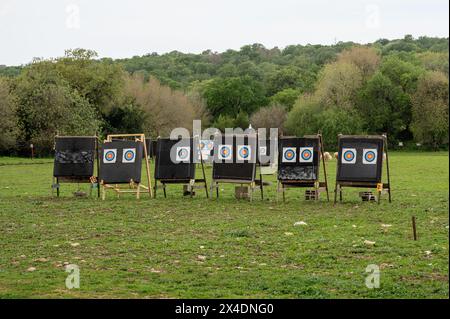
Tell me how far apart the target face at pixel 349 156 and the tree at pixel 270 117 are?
7518cm

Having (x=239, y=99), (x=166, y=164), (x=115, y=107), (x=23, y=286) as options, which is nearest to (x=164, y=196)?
(x=166, y=164)

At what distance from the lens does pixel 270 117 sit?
317ft

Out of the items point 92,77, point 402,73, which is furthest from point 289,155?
point 402,73

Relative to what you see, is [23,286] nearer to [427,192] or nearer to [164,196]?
[164,196]

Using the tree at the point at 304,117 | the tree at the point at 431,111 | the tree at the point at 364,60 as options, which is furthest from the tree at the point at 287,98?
the tree at the point at 431,111

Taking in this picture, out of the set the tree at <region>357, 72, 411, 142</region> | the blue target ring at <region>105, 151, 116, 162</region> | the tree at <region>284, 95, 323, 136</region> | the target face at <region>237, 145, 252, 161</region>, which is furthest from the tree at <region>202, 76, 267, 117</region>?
the target face at <region>237, 145, 252, 161</region>

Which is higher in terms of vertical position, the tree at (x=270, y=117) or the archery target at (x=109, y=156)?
the tree at (x=270, y=117)

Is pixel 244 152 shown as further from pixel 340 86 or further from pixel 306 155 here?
pixel 340 86

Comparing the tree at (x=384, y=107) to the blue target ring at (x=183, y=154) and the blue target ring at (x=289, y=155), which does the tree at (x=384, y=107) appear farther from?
the blue target ring at (x=289, y=155)

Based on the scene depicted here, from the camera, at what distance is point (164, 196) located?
20703mm

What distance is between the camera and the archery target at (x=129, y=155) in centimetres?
2036

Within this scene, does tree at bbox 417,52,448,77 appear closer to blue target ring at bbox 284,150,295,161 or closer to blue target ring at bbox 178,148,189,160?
blue target ring at bbox 178,148,189,160

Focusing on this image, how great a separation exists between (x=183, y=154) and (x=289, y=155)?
3367 millimetres
